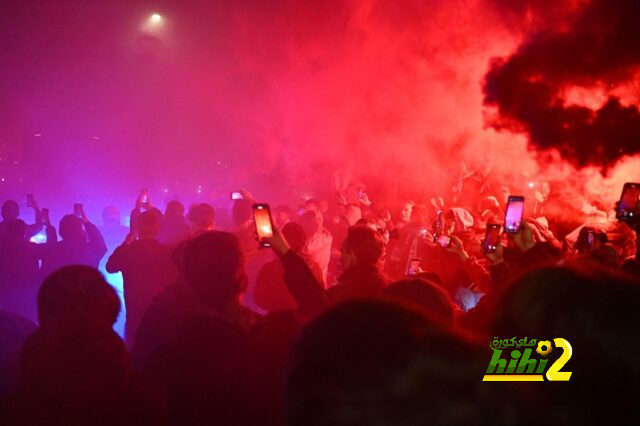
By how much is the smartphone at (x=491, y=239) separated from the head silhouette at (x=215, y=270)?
2210mm

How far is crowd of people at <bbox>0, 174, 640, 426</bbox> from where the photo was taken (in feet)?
2.69

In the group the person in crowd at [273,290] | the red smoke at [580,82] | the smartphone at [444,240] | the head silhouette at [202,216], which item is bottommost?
the person in crowd at [273,290]

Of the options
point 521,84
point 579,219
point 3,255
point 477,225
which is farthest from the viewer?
point 521,84

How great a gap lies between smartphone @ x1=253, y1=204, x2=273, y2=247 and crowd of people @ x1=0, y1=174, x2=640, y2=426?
72mm

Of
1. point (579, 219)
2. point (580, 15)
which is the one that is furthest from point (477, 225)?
point (580, 15)

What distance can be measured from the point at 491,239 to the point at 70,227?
4.73 meters

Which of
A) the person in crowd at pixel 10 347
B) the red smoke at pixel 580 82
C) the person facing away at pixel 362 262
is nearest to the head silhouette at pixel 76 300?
the person in crowd at pixel 10 347

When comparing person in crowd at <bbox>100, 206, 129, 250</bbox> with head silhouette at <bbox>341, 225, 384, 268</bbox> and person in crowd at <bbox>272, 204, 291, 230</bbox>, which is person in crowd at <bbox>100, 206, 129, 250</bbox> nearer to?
person in crowd at <bbox>272, 204, 291, 230</bbox>

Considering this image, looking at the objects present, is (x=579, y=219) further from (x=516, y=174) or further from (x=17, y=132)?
(x=17, y=132)

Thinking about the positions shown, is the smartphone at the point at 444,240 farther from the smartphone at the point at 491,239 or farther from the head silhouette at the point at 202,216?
the head silhouette at the point at 202,216

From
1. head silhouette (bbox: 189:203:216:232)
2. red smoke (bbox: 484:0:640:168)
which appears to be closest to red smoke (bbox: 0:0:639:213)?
red smoke (bbox: 484:0:640:168)

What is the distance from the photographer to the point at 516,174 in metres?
9.95

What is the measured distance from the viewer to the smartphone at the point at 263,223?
9.44 feet

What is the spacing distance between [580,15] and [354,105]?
20.3 feet
